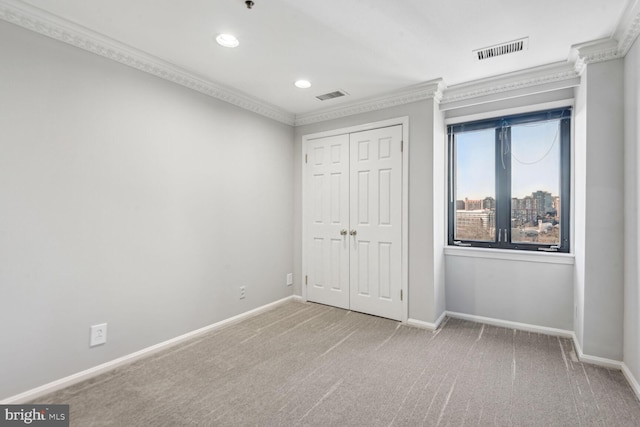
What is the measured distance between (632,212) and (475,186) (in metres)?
1.46

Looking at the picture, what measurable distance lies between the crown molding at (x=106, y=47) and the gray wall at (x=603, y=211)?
317cm

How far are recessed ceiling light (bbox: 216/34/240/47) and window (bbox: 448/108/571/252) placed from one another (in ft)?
8.35

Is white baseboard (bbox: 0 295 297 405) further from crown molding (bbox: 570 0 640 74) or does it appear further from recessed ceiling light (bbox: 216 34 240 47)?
crown molding (bbox: 570 0 640 74)

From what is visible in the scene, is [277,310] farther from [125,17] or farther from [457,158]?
[125,17]

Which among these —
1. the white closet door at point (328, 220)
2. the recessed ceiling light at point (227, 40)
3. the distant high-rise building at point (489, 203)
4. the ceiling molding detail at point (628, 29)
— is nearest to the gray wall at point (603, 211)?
the ceiling molding detail at point (628, 29)

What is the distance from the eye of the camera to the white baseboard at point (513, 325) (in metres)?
3.04

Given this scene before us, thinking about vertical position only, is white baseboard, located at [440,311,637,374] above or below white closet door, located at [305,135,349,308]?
below

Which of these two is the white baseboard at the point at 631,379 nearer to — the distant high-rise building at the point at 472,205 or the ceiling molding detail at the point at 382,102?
the distant high-rise building at the point at 472,205

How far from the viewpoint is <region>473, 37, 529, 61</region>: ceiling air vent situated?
2449 mm

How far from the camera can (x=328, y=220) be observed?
3984 millimetres

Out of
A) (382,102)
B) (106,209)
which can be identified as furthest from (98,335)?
(382,102)

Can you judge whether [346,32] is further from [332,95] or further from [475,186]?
[475,186]

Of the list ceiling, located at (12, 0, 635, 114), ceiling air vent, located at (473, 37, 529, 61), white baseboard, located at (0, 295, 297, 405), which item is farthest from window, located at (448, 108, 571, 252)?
white baseboard, located at (0, 295, 297, 405)

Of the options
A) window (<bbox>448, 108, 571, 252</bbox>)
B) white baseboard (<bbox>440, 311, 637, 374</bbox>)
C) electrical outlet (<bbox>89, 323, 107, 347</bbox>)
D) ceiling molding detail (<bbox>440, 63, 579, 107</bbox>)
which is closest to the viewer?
electrical outlet (<bbox>89, 323, 107, 347</bbox>)
